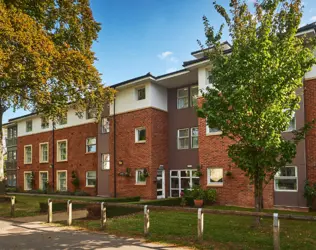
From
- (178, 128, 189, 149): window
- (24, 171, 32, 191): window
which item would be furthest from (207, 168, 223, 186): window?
(24, 171, 32, 191): window

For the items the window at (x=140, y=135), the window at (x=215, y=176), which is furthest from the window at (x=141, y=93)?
the window at (x=215, y=176)

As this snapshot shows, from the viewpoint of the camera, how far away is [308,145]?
14.6m

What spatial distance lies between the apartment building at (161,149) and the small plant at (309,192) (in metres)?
0.31

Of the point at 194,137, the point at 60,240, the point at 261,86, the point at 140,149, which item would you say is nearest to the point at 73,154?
the point at 140,149

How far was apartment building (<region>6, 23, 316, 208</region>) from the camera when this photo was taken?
14.9m

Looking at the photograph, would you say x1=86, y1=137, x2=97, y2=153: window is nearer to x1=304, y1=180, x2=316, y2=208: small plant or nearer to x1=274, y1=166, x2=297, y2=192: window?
x1=274, y1=166, x2=297, y2=192: window

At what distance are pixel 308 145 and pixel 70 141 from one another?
19844 mm

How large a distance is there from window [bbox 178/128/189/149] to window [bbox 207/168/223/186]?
343 cm

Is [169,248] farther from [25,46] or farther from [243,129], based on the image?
[25,46]

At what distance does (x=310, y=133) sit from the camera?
576 inches

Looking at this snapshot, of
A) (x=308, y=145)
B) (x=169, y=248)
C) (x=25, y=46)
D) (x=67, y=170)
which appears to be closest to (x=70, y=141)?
(x=67, y=170)

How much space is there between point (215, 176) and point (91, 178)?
11814 mm

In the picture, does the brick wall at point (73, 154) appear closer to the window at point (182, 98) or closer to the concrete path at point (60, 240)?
the window at point (182, 98)

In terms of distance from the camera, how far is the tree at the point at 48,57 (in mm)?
11484
